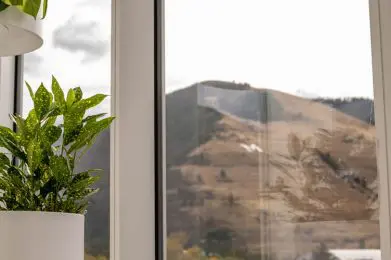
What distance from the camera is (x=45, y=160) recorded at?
1.95 meters

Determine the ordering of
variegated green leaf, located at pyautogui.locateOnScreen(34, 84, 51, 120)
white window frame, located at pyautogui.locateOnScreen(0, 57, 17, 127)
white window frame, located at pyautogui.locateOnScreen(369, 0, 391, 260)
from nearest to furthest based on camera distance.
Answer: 1. white window frame, located at pyautogui.locateOnScreen(369, 0, 391, 260)
2. variegated green leaf, located at pyautogui.locateOnScreen(34, 84, 51, 120)
3. white window frame, located at pyautogui.locateOnScreen(0, 57, 17, 127)

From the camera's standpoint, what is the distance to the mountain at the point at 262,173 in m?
1.89

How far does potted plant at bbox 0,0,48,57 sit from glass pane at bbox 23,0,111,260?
65cm

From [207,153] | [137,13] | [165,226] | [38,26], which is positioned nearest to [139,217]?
[165,226]

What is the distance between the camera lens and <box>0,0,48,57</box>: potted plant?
1644 millimetres

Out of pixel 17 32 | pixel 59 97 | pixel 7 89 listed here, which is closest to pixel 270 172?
pixel 59 97

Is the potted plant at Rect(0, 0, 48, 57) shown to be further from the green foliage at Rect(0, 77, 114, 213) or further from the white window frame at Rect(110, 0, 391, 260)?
the white window frame at Rect(110, 0, 391, 260)

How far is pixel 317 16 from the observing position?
2.03 metres

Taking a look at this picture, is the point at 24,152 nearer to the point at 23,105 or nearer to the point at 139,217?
the point at 139,217

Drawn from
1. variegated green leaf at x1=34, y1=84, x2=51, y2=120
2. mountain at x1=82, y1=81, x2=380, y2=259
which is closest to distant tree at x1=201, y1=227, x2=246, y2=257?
mountain at x1=82, y1=81, x2=380, y2=259

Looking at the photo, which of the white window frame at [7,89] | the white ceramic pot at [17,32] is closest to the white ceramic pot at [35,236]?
the white ceramic pot at [17,32]

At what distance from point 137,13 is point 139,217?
2.25 ft

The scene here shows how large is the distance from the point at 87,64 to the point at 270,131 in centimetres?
78

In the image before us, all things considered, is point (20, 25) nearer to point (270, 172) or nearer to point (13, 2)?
point (13, 2)
